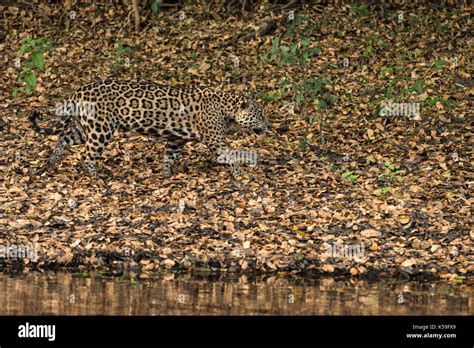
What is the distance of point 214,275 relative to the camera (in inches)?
468

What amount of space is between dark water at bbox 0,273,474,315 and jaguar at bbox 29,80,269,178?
407cm

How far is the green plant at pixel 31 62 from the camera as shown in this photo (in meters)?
18.5

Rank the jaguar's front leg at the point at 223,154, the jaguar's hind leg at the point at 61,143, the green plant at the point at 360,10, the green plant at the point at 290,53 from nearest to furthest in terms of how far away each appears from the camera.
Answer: the jaguar's front leg at the point at 223,154
the jaguar's hind leg at the point at 61,143
the green plant at the point at 290,53
the green plant at the point at 360,10

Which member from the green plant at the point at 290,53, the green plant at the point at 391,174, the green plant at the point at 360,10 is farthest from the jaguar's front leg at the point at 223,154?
the green plant at the point at 360,10

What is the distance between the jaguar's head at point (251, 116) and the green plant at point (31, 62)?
4.50 meters

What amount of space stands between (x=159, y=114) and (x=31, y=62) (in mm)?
4501

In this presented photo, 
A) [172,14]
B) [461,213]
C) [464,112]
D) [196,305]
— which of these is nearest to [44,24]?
[172,14]

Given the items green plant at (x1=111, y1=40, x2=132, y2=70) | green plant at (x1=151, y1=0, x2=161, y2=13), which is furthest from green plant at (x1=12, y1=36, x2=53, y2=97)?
green plant at (x1=151, y1=0, x2=161, y2=13)

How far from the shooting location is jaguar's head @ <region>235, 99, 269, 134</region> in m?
15.6

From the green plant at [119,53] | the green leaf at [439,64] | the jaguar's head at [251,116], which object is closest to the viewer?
the jaguar's head at [251,116]

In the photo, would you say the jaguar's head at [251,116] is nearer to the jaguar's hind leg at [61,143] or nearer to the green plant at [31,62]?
the jaguar's hind leg at [61,143]

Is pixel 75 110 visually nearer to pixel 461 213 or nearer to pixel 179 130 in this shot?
pixel 179 130

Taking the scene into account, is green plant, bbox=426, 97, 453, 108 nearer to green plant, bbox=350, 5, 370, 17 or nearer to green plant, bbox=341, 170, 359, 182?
green plant, bbox=341, 170, 359, 182
